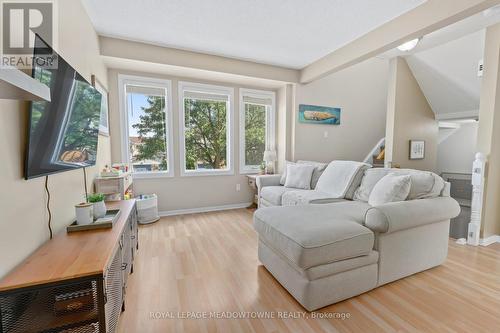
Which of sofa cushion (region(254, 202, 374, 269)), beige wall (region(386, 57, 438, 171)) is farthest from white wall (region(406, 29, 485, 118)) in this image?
sofa cushion (region(254, 202, 374, 269))

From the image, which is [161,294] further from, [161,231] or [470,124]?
[470,124]

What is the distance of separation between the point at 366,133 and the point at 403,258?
3.63m

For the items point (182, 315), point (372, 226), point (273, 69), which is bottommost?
point (182, 315)

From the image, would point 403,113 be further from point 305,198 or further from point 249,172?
point 249,172

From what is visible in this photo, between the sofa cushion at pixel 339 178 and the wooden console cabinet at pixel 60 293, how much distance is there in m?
2.46

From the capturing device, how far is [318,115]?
4336 millimetres

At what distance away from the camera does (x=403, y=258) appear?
1.86m

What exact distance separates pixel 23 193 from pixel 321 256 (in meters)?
1.72

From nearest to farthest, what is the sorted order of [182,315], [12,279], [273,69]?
1. [12,279]
2. [182,315]
3. [273,69]

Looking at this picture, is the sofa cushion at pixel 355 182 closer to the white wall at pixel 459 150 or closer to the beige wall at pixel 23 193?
the beige wall at pixel 23 193

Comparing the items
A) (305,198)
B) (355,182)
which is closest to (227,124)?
(305,198)

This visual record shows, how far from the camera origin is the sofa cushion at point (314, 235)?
147 cm

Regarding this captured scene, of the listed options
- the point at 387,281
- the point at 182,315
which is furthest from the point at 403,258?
the point at 182,315

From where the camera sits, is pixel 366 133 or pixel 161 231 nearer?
pixel 161 231
